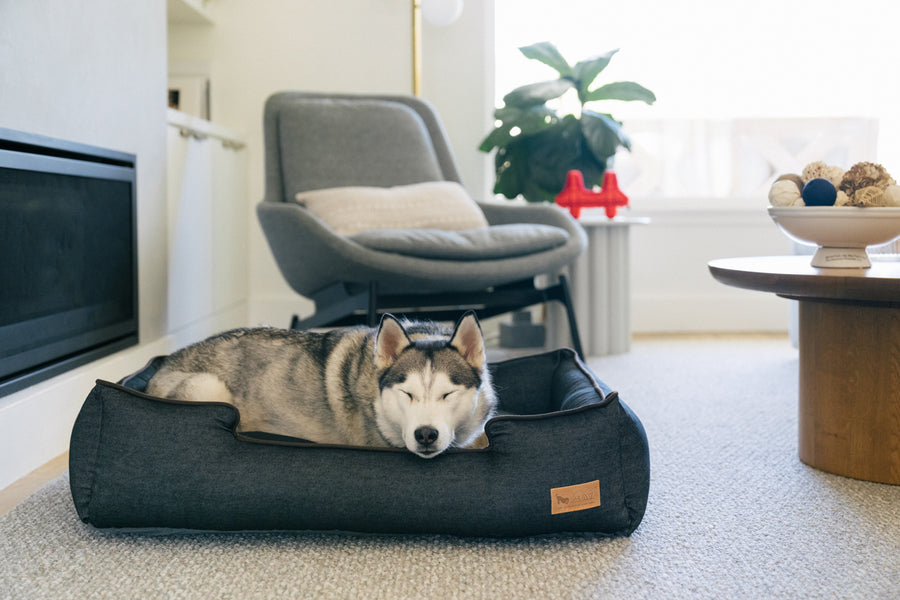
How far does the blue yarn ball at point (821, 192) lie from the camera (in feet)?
6.10

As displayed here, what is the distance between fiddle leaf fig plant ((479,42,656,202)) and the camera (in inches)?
142

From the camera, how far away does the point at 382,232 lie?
2.69m

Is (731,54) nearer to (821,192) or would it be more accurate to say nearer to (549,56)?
(549,56)

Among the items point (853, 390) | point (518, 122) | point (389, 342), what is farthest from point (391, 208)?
point (853, 390)

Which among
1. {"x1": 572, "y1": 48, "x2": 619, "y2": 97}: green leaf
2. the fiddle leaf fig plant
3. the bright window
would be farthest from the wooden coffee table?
the bright window

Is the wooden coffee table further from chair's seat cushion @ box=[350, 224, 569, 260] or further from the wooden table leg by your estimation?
chair's seat cushion @ box=[350, 224, 569, 260]

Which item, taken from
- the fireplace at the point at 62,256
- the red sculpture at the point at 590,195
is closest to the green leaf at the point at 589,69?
the red sculpture at the point at 590,195

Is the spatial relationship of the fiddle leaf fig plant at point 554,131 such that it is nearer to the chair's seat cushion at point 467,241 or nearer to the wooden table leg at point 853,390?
the chair's seat cushion at point 467,241

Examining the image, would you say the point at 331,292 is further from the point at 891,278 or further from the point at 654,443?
the point at 891,278

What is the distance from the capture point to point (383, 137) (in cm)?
345

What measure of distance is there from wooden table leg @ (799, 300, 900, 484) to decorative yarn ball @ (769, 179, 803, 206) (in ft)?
0.81

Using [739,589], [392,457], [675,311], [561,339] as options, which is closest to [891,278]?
[739,589]

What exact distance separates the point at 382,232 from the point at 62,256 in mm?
982

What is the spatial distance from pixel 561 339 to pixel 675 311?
1.04m
